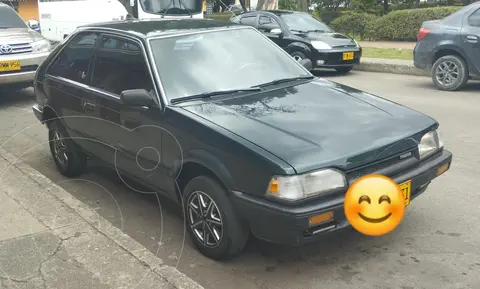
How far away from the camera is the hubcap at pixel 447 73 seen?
32.1 ft

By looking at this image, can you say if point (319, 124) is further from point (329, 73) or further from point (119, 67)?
point (329, 73)

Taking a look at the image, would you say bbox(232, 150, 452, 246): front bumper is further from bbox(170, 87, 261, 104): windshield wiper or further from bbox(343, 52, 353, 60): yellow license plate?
bbox(343, 52, 353, 60): yellow license plate

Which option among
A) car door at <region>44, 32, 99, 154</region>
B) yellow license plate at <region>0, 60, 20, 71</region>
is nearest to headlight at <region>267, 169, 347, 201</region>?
car door at <region>44, 32, 99, 154</region>

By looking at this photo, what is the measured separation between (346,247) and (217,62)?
181 cm

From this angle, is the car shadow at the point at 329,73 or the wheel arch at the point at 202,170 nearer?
the wheel arch at the point at 202,170

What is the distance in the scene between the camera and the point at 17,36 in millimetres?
10219

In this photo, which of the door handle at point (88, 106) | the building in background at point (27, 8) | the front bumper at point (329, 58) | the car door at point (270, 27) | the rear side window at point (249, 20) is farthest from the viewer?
the building in background at point (27, 8)

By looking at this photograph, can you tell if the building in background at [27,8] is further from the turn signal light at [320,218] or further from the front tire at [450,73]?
the turn signal light at [320,218]

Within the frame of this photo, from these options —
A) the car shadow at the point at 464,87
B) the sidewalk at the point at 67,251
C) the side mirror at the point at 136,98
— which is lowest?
the car shadow at the point at 464,87

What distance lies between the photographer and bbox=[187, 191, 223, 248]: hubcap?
143 inches

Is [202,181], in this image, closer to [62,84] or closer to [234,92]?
[234,92]

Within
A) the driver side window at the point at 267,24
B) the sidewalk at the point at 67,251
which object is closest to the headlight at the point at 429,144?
the sidewalk at the point at 67,251

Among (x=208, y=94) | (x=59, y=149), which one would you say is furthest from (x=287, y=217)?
(x=59, y=149)

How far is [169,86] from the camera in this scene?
4.18 meters
